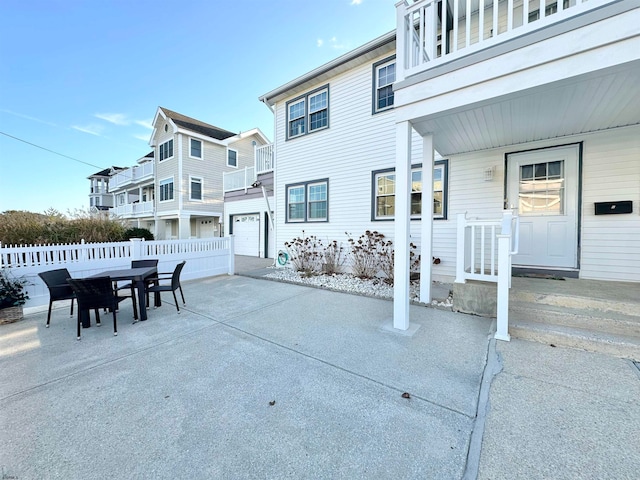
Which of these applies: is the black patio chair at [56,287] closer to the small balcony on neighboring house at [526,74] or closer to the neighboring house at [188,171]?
the small balcony on neighboring house at [526,74]

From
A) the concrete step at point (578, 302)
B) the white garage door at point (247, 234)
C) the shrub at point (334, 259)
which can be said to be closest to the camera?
the concrete step at point (578, 302)

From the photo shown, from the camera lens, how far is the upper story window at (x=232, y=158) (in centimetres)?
1692

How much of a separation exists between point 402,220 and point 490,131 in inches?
98.4

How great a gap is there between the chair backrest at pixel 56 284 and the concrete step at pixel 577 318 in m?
6.47

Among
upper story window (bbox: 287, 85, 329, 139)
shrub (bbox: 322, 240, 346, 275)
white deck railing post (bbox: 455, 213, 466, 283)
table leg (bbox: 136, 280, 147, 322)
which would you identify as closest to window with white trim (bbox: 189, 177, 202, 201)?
upper story window (bbox: 287, 85, 329, 139)

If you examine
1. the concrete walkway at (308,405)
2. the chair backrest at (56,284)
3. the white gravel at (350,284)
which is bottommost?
the concrete walkway at (308,405)

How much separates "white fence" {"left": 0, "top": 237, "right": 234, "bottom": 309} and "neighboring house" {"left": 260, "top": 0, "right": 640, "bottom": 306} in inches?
110

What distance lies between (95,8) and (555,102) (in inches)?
430

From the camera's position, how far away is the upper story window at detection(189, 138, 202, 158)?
1533cm

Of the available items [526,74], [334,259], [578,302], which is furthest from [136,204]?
[578,302]

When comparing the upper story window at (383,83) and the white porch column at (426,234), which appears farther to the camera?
the upper story window at (383,83)

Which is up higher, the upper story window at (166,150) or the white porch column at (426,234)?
the upper story window at (166,150)

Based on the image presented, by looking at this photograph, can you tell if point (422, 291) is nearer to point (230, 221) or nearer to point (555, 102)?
point (555, 102)

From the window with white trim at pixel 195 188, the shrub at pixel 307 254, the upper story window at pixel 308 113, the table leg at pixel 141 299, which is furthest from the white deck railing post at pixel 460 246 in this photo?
the window with white trim at pixel 195 188
